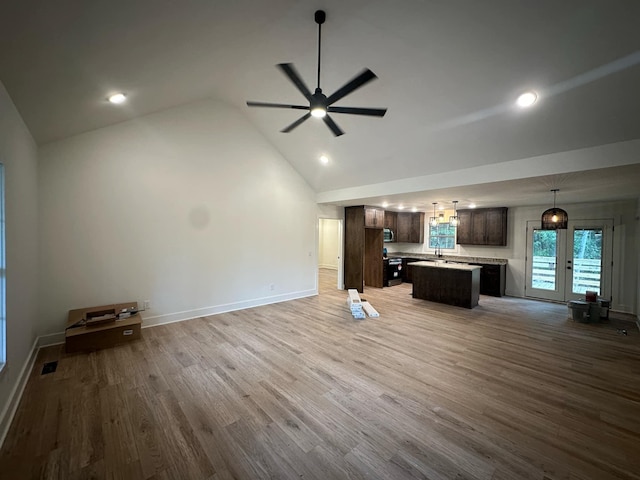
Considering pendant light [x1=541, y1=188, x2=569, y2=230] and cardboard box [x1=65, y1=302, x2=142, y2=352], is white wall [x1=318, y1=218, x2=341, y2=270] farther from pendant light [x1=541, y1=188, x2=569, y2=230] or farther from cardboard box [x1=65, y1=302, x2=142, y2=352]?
cardboard box [x1=65, y1=302, x2=142, y2=352]

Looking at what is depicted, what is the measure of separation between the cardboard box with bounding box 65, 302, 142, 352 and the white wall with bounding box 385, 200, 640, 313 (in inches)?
344

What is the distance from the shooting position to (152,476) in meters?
1.75

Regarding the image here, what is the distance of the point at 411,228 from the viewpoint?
9375mm

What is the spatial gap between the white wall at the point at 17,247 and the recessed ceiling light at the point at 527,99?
494cm

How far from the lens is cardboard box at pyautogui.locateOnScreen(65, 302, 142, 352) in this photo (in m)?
3.57

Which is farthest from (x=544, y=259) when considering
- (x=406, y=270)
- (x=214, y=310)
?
(x=214, y=310)

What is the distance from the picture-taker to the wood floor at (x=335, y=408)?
73.2 inches

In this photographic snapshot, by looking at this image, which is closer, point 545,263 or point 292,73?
point 292,73

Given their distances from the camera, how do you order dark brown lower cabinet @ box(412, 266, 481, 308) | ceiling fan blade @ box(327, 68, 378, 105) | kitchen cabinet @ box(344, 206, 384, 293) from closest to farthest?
ceiling fan blade @ box(327, 68, 378, 105) → dark brown lower cabinet @ box(412, 266, 481, 308) → kitchen cabinet @ box(344, 206, 384, 293)

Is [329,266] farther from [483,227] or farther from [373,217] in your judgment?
[483,227]

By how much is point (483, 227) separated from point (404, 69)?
244 inches

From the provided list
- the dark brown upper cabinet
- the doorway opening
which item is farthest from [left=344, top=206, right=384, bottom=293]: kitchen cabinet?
the doorway opening

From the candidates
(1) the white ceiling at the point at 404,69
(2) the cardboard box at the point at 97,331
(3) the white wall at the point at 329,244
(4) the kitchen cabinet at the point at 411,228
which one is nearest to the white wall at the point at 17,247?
(1) the white ceiling at the point at 404,69

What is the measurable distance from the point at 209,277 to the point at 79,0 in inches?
169
